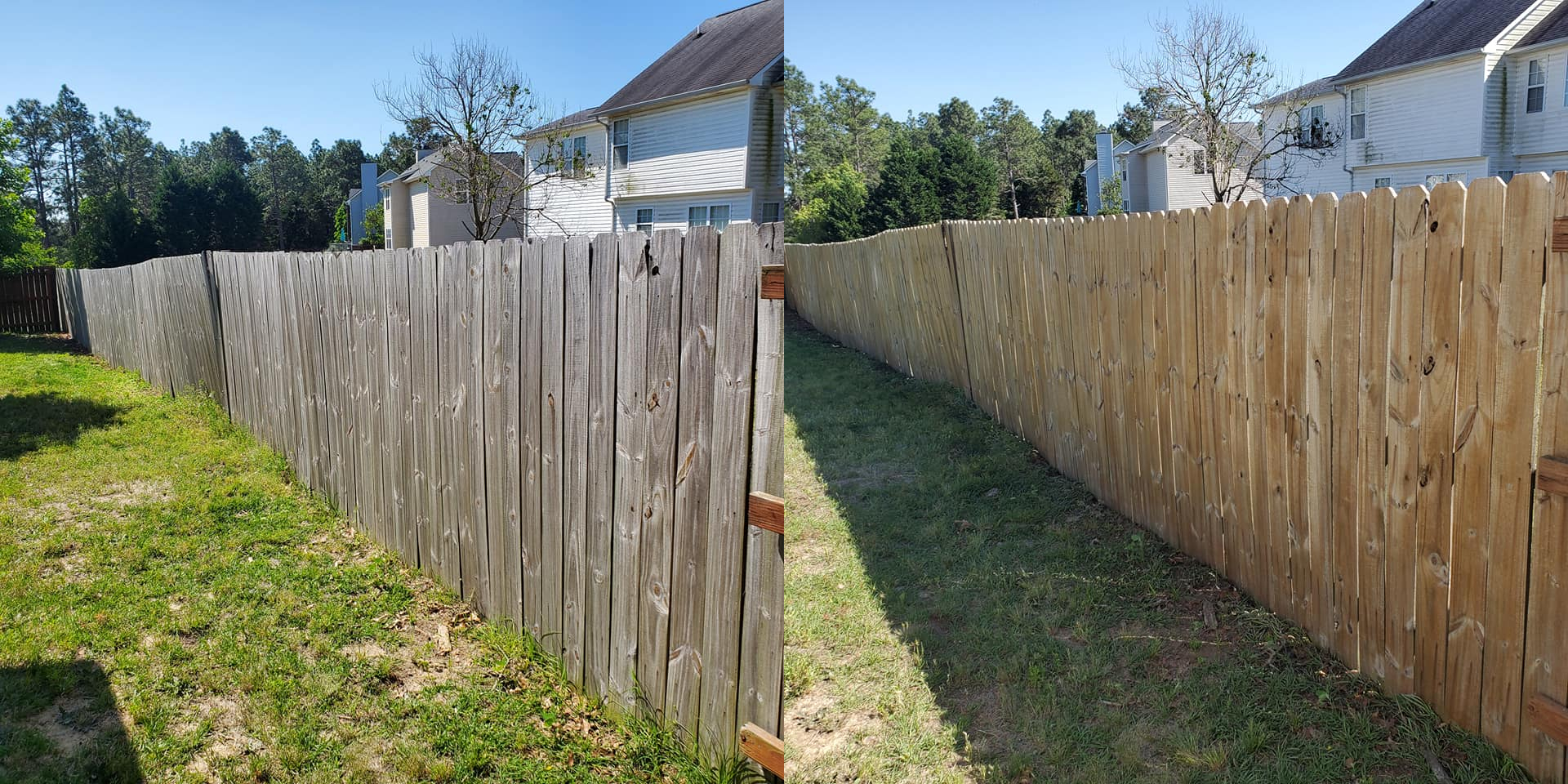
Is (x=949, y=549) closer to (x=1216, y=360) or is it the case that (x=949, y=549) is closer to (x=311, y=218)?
(x=1216, y=360)

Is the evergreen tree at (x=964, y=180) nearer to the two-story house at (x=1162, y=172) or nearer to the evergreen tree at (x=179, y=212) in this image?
the two-story house at (x=1162, y=172)

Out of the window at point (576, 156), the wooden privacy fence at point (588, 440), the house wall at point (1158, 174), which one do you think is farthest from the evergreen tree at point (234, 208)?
the house wall at point (1158, 174)

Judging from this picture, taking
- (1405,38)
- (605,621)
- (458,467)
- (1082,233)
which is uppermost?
(1405,38)

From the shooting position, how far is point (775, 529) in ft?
6.31

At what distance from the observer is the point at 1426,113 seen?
201 centimetres

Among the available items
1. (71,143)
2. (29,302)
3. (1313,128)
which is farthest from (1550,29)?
(29,302)

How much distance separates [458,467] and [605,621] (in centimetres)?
126

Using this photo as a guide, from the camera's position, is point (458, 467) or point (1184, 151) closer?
point (1184, 151)

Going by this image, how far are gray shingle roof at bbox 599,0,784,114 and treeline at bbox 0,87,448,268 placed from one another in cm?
Answer: 311

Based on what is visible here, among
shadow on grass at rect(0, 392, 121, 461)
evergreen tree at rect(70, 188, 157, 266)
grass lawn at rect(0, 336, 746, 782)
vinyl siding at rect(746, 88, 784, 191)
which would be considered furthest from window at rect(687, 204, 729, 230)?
shadow on grass at rect(0, 392, 121, 461)

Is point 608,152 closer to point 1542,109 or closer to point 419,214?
point 419,214

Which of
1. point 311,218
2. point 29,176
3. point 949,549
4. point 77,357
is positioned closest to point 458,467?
point 311,218

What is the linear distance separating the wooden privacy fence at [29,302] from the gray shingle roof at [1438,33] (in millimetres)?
6811

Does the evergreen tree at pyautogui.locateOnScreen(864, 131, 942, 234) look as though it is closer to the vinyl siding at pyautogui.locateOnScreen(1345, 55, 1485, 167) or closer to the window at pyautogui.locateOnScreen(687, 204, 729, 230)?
the window at pyautogui.locateOnScreen(687, 204, 729, 230)
